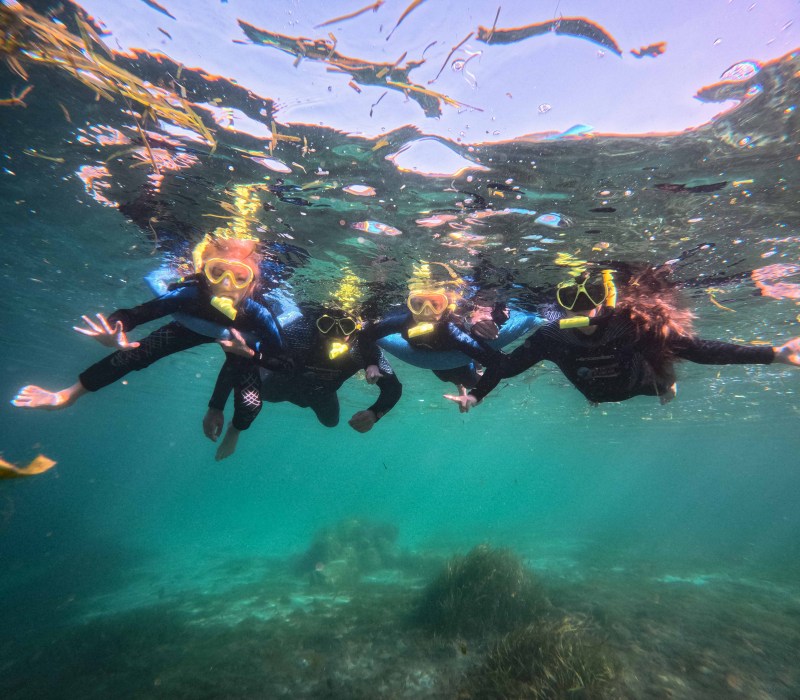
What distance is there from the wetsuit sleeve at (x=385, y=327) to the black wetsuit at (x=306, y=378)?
0.16 metres

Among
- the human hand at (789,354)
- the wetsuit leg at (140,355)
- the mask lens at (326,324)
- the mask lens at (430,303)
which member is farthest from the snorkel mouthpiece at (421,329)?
the human hand at (789,354)

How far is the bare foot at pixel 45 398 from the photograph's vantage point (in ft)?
15.4

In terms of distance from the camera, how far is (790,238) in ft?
27.6

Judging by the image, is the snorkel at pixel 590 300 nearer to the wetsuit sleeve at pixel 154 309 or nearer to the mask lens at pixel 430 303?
the mask lens at pixel 430 303

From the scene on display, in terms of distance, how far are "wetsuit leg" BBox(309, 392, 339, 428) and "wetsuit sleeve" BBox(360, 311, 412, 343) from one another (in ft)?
6.98

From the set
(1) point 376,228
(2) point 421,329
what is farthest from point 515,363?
(1) point 376,228

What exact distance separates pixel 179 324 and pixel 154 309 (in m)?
0.67

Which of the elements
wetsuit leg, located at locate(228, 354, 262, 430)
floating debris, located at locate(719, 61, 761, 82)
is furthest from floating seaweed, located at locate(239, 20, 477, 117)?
wetsuit leg, located at locate(228, 354, 262, 430)

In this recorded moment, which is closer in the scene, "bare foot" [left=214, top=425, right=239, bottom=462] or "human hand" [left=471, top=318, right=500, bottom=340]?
"bare foot" [left=214, top=425, right=239, bottom=462]

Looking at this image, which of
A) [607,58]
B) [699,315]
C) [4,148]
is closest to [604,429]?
[699,315]

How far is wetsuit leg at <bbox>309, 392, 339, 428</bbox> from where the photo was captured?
9.05 m

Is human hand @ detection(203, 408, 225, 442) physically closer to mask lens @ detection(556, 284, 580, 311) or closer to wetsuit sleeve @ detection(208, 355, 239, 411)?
wetsuit sleeve @ detection(208, 355, 239, 411)

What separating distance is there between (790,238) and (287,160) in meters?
10.8

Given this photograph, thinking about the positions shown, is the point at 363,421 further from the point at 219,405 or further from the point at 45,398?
the point at 45,398
